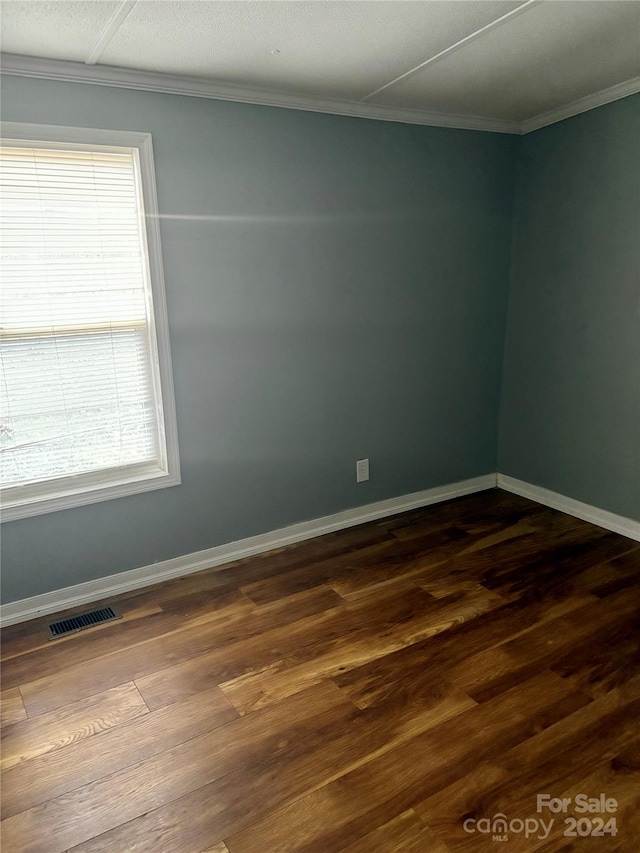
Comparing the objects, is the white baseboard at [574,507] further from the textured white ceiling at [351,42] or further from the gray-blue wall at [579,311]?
the textured white ceiling at [351,42]

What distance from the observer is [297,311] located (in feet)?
9.99

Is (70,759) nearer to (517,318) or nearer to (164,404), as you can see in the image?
(164,404)

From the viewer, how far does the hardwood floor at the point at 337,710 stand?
5.44 ft

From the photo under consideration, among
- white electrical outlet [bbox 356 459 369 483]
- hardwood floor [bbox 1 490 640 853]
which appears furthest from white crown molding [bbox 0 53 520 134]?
hardwood floor [bbox 1 490 640 853]

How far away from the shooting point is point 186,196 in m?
2.65

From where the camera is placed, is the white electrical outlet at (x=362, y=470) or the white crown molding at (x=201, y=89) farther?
the white electrical outlet at (x=362, y=470)

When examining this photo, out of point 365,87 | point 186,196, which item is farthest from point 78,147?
point 365,87

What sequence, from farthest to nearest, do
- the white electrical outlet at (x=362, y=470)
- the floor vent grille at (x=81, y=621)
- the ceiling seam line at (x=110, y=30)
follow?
1. the white electrical outlet at (x=362, y=470)
2. the floor vent grille at (x=81, y=621)
3. the ceiling seam line at (x=110, y=30)

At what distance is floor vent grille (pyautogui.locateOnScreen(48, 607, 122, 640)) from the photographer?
2531mm

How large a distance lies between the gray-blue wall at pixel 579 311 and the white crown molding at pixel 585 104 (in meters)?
0.04

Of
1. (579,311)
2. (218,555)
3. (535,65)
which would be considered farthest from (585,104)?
(218,555)

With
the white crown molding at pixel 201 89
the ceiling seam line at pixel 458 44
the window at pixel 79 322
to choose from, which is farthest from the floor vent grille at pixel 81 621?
the ceiling seam line at pixel 458 44

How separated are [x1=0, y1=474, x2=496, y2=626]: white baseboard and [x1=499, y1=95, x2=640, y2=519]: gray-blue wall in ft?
2.10

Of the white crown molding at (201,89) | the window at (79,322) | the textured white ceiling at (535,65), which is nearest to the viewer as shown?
the textured white ceiling at (535,65)
